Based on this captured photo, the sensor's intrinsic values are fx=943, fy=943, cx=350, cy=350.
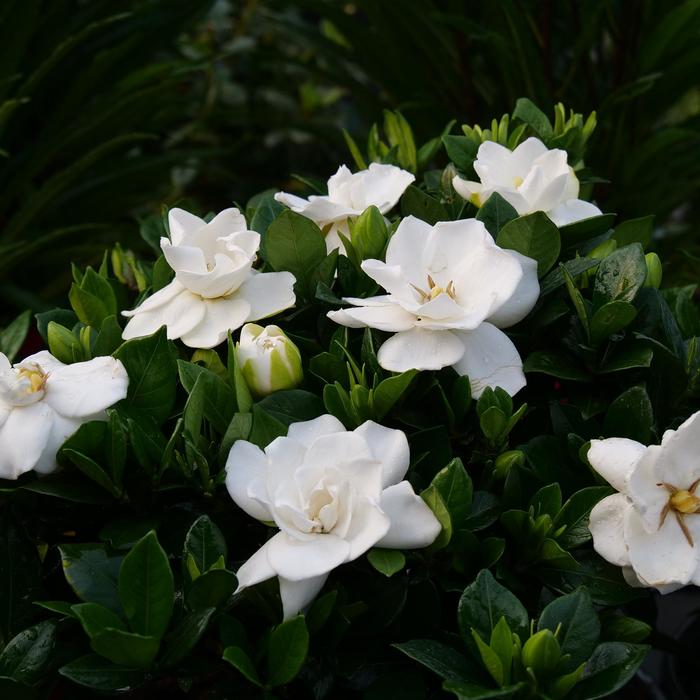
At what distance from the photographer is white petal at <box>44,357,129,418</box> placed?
0.60 metres

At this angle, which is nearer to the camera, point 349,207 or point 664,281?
point 349,207

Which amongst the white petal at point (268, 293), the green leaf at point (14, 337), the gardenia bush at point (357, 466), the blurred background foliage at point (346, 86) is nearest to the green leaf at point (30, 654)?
the gardenia bush at point (357, 466)

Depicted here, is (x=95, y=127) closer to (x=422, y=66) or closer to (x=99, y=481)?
(x=422, y=66)

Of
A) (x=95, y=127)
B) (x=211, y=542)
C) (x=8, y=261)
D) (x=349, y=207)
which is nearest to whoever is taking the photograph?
(x=211, y=542)

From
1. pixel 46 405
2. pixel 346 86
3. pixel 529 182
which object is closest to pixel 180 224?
pixel 46 405

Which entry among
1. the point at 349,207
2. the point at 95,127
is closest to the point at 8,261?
the point at 95,127

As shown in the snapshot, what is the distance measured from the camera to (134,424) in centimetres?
60

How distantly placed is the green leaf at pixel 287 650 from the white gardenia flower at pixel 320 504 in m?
0.01

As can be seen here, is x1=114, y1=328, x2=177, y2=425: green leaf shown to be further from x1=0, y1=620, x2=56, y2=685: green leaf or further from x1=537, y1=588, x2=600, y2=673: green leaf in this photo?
x1=537, y1=588, x2=600, y2=673: green leaf

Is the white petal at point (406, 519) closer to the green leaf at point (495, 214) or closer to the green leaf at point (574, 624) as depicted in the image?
the green leaf at point (574, 624)

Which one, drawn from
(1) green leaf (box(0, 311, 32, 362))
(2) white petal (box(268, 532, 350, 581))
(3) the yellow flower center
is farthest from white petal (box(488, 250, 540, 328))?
(1) green leaf (box(0, 311, 32, 362))

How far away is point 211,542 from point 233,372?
0.12 metres

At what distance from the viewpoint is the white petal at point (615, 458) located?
575 mm

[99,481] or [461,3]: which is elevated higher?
[99,481]
